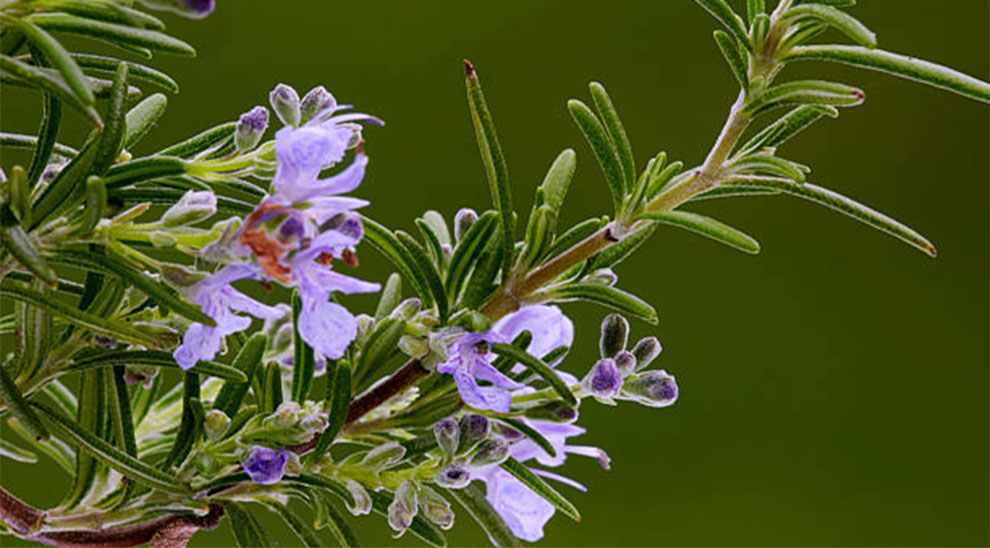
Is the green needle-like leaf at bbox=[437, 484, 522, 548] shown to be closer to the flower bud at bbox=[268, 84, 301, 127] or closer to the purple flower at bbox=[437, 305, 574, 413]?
the purple flower at bbox=[437, 305, 574, 413]

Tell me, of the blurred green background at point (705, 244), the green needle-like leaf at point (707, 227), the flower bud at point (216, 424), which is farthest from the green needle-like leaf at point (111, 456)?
the blurred green background at point (705, 244)

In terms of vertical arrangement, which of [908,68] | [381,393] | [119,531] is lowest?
[119,531]

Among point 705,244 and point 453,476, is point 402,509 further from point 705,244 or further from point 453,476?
point 705,244

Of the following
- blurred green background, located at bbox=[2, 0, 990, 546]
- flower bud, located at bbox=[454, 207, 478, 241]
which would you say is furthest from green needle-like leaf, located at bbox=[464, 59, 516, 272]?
blurred green background, located at bbox=[2, 0, 990, 546]

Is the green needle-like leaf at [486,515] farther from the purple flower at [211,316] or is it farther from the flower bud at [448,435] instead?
the purple flower at [211,316]

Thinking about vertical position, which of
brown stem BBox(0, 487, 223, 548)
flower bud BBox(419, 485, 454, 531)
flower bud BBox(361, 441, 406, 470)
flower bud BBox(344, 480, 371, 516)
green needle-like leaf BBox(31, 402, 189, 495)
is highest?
flower bud BBox(361, 441, 406, 470)

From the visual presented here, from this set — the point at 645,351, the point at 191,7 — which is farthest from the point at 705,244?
the point at 191,7
